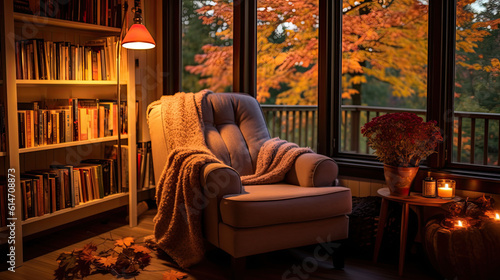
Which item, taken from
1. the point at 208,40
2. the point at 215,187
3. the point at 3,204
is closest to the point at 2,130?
the point at 3,204

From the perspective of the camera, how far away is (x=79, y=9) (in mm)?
3148

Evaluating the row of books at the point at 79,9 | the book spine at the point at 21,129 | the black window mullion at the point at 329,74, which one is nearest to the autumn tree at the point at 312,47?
the black window mullion at the point at 329,74

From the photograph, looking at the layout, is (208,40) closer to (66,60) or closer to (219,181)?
(66,60)

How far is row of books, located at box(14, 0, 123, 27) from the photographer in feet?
9.13

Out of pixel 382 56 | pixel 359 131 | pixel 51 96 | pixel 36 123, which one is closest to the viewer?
pixel 36 123

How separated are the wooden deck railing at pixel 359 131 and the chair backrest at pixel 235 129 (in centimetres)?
138

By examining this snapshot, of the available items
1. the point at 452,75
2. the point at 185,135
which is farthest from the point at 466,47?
the point at 185,135

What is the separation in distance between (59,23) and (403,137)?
7.54 feet

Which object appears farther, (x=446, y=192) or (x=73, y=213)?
(x=73, y=213)

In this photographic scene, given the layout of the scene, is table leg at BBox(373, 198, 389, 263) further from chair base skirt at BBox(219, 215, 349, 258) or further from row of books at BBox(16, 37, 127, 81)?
row of books at BBox(16, 37, 127, 81)

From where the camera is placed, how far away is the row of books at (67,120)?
280 centimetres

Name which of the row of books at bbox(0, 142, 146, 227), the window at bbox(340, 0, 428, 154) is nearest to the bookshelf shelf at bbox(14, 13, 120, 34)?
the row of books at bbox(0, 142, 146, 227)

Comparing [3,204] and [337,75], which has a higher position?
[337,75]

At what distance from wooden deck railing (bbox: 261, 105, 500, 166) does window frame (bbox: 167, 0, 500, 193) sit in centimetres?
104
